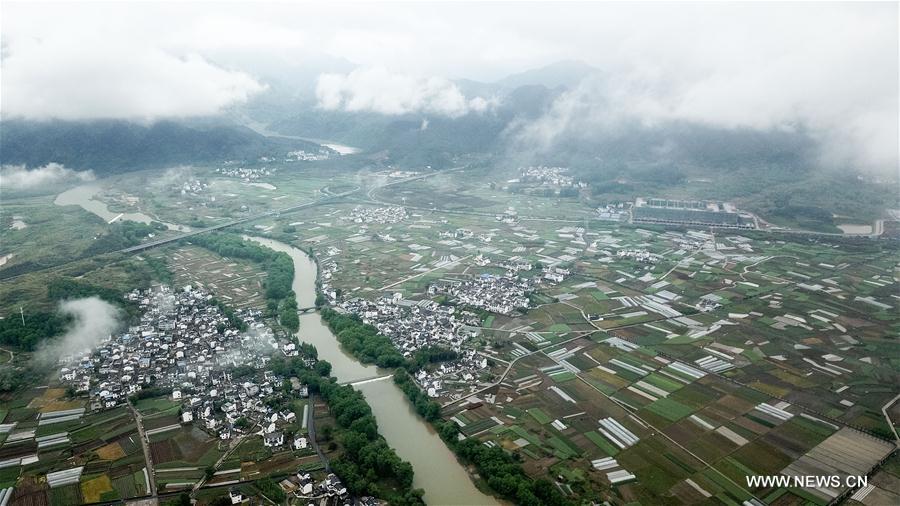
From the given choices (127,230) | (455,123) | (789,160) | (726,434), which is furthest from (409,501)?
(455,123)

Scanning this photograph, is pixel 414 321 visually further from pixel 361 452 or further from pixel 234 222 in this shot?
pixel 234 222

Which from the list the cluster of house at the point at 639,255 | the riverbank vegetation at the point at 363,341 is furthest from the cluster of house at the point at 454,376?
the cluster of house at the point at 639,255

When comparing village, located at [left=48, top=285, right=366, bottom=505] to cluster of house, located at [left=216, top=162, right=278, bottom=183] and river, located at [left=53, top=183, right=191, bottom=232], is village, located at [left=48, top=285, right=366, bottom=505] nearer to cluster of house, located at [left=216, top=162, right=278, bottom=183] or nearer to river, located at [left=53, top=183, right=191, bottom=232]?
river, located at [left=53, top=183, right=191, bottom=232]

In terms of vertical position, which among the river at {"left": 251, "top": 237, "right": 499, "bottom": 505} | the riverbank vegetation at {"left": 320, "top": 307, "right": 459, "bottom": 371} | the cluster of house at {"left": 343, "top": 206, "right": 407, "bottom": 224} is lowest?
the river at {"left": 251, "top": 237, "right": 499, "bottom": 505}

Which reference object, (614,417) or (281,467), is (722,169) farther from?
(281,467)

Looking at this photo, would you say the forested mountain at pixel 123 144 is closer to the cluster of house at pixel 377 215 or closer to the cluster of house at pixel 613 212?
the cluster of house at pixel 377 215

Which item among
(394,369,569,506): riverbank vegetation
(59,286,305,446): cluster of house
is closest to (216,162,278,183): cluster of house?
(59,286,305,446): cluster of house
